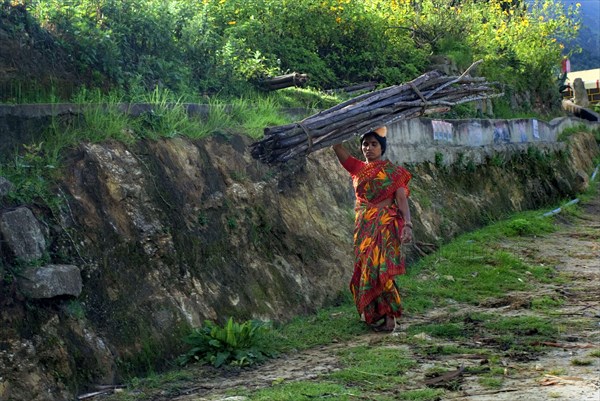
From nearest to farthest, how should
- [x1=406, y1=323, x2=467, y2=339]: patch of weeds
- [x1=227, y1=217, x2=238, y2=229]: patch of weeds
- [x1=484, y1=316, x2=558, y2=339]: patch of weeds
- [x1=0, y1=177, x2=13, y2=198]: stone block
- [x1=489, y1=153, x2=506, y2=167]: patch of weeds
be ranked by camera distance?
1. [x1=0, y1=177, x2=13, y2=198]: stone block
2. [x1=484, y1=316, x2=558, y2=339]: patch of weeds
3. [x1=406, y1=323, x2=467, y2=339]: patch of weeds
4. [x1=227, y1=217, x2=238, y2=229]: patch of weeds
5. [x1=489, y1=153, x2=506, y2=167]: patch of weeds

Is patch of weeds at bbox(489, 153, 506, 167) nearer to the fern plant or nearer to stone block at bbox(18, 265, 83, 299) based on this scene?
the fern plant

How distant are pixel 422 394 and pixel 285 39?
Result: 970cm

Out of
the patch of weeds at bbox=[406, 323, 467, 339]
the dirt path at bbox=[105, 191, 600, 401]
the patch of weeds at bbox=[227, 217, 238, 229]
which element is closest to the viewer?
the dirt path at bbox=[105, 191, 600, 401]

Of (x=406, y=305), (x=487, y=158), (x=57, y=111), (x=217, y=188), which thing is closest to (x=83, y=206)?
(x=57, y=111)

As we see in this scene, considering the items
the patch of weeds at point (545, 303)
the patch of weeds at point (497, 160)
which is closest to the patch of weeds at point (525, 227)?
the patch of weeds at point (497, 160)

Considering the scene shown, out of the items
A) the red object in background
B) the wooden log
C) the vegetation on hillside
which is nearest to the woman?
the vegetation on hillside

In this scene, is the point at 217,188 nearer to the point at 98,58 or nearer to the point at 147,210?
the point at 147,210

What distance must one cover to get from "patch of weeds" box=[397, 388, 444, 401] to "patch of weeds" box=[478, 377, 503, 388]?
0.34m

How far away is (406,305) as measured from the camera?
9203 millimetres

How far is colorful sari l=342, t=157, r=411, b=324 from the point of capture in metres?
8.22

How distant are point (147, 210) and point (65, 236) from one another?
0.96m

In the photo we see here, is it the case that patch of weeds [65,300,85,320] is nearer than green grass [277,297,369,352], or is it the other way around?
patch of weeds [65,300,85,320]

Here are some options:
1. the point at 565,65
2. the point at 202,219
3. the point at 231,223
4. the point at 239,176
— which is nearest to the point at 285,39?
the point at 239,176

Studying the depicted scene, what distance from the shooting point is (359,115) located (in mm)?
8680
